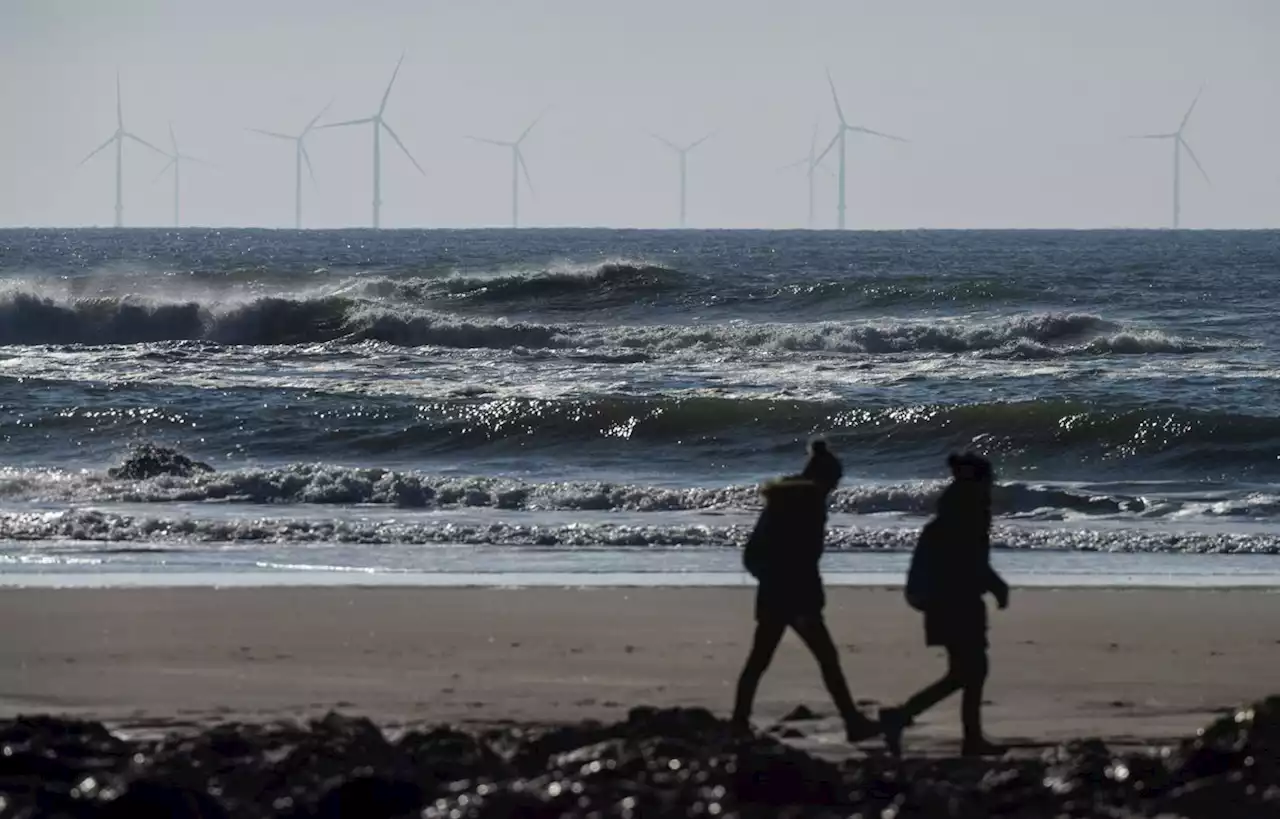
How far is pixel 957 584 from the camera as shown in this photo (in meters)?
8.81

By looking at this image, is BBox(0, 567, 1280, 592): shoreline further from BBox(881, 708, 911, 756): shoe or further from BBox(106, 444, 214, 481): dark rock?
BBox(106, 444, 214, 481): dark rock

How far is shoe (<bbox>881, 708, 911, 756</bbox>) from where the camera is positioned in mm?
8594

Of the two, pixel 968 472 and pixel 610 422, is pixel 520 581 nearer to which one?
pixel 968 472

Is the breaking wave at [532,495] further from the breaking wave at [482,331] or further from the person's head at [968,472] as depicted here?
the breaking wave at [482,331]

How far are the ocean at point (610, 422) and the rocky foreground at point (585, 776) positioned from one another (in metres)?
6.32

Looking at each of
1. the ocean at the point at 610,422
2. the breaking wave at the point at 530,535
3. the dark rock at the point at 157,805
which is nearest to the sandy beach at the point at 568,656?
the ocean at the point at 610,422

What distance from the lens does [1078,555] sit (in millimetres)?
→ 17062

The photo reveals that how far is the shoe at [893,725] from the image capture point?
8594mm

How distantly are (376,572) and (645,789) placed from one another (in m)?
8.16

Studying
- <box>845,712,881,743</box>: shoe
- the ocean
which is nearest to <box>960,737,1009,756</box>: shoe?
<box>845,712,881,743</box>: shoe

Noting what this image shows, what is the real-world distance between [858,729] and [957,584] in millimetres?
788

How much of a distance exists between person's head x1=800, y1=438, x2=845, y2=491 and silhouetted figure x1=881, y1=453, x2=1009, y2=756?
1.60 feet

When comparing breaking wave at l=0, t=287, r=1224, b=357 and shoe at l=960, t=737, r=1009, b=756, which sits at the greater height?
breaking wave at l=0, t=287, r=1224, b=357

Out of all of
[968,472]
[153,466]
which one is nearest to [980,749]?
[968,472]
